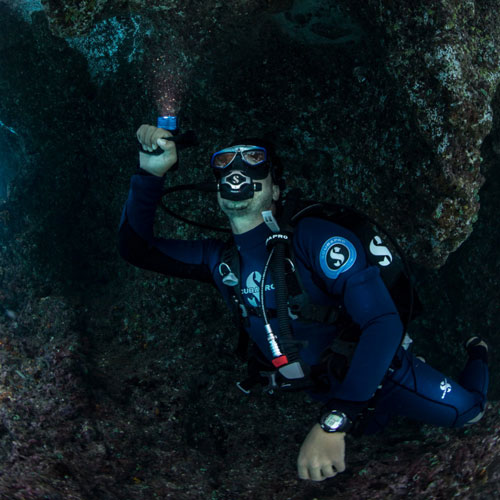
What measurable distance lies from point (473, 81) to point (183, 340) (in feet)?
10.2

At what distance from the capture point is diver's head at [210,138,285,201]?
2.69 metres

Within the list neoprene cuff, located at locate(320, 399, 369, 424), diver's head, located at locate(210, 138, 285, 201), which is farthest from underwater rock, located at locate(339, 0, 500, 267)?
neoprene cuff, located at locate(320, 399, 369, 424)

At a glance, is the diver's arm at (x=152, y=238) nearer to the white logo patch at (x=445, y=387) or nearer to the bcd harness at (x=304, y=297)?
the bcd harness at (x=304, y=297)

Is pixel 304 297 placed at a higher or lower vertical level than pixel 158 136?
lower

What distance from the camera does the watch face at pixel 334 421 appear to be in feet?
6.82

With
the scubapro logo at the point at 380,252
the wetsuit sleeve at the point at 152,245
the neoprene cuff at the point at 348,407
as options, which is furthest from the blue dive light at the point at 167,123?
the neoprene cuff at the point at 348,407

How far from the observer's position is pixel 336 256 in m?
2.38

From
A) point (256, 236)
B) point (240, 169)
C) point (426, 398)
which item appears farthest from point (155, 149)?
point (426, 398)

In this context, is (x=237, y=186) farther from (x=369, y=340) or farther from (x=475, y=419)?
(x=475, y=419)

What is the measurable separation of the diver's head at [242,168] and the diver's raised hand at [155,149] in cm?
29

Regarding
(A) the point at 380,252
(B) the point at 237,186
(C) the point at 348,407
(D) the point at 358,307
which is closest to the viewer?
(C) the point at 348,407

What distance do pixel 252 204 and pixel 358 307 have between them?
961 millimetres

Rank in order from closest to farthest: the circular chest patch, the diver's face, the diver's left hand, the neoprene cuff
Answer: the diver's left hand < the neoprene cuff < the circular chest patch < the diver's face

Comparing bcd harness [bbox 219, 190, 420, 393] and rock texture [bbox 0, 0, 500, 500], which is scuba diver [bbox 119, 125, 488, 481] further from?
rock texture [bbox 0, 0, 500, 500]
